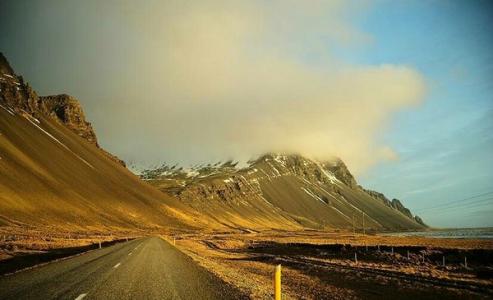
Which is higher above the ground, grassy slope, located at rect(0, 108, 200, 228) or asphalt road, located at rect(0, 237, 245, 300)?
grassy slope, located at rect(0, 108, 200, 228)

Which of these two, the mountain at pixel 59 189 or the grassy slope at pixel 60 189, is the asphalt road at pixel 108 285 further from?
the grassy slope at pixel 60 189

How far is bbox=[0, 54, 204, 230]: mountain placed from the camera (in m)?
116

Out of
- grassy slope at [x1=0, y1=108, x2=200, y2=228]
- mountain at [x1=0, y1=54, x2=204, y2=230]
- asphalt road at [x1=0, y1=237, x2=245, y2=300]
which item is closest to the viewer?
asphalt road at [x1=0, y1=237, x2=245, y2=300]

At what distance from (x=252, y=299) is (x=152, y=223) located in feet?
521

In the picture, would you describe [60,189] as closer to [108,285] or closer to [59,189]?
[59,189]

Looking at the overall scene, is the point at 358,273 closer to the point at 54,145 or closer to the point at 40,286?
the point at 40,286

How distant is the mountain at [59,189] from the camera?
116312 mm

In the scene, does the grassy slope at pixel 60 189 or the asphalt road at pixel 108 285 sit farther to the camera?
the grassy slope at pixel 60 189

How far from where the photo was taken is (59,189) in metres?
140

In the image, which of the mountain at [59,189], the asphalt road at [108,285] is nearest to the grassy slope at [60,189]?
the mountain at [59,189]

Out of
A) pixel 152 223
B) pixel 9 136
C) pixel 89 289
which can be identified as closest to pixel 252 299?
pixel 89 289

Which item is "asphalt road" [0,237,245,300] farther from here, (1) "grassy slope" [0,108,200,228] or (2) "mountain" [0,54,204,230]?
(1) "grassy slope" [0,108,200,228]

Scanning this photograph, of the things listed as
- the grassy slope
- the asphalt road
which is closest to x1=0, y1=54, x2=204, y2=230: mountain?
→ the grassy slope

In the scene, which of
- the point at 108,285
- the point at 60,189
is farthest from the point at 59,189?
the point at 108,285
